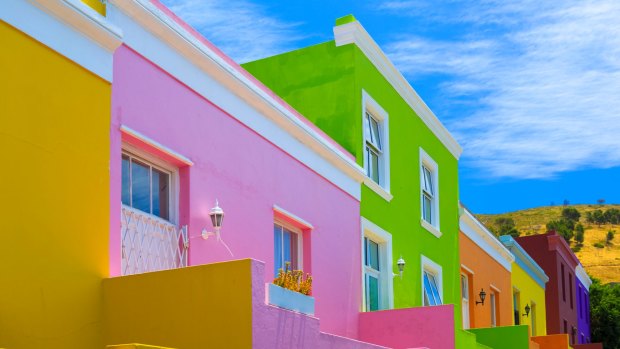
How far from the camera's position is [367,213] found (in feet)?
49.4

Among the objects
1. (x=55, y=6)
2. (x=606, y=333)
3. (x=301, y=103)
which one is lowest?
(x=606, y=333)

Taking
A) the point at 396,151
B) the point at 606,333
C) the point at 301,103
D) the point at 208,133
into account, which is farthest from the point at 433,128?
the point at 606,333

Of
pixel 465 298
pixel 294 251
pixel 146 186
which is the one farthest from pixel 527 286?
pixel 146 186

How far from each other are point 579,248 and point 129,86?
79270 millimetres

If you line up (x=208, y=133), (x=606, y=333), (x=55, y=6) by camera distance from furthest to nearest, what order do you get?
(x=606, y=333)
(x=208, y=133)
(x=55, y=6)

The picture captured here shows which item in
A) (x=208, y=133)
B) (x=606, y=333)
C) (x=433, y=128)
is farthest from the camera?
(x=606, y=333)

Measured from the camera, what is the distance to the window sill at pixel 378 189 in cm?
1502

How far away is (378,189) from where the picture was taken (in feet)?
50.8

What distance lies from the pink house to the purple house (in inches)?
1167

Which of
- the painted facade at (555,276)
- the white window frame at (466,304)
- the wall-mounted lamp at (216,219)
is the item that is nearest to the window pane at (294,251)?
the wall-mounted lamp at (216,219)

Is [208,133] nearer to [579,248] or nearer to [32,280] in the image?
[32,280]

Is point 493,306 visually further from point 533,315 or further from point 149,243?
point 149,243

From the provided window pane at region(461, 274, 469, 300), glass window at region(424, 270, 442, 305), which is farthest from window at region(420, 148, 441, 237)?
window pane at region(461, 274, 469, 300)

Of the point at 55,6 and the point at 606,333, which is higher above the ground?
the point at 55,6
